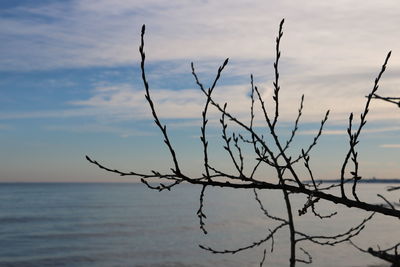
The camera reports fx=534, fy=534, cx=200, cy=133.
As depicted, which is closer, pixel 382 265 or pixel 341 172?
pixel 341 172

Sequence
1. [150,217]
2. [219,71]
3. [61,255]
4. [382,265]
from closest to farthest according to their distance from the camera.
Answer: [219,71], [382,265], [61,255], [150,217]

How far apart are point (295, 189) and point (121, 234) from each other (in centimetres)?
3762

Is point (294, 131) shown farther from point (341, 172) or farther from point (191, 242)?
point (191, 242)

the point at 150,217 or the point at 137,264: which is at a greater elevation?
the point at 150,217

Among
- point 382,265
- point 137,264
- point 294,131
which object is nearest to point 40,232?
point 137,264

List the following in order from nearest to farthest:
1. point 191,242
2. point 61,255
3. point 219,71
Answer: point 219,71 < point 61,255 < point 191,242

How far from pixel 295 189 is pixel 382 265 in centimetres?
2563

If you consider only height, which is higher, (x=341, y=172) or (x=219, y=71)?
(x=219, y=71)

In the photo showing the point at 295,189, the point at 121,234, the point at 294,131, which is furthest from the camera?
the point at 121,234

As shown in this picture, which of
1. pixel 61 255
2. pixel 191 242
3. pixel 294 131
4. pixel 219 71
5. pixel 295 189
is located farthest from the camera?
pixel 191 242

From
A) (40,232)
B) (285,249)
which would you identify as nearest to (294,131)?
(285,249)

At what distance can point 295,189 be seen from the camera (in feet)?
6.29

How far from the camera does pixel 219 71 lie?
204 centimetres

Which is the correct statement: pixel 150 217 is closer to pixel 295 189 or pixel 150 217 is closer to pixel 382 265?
pixel 382 265
